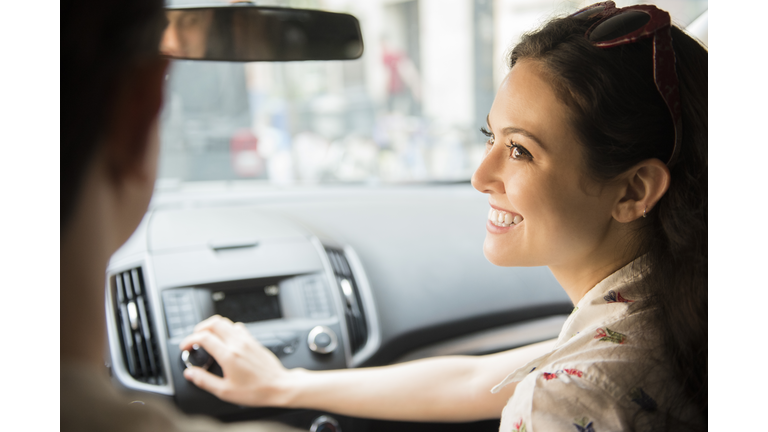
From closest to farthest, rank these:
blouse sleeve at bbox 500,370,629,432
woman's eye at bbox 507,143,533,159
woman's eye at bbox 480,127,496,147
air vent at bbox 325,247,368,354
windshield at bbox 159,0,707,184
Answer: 1. blouse sleeve at bbox 500,370,629,432
2. woman's eye at bbox 507,143,533,159
3. woman's eye at bbox 480,127,496,147
4. air vent at bbox 325,247,368,354
5. windshield at bbox 159,0,707,184

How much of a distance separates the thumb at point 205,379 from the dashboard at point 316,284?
32 millimetres

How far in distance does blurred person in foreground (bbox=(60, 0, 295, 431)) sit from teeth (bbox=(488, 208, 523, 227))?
0.74 meters

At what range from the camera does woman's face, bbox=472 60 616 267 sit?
3.63 ft

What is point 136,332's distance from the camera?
5.04 feet

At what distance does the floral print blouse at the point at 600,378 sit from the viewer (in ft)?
2.81

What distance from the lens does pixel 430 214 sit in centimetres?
230

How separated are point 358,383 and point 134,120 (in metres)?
1.10

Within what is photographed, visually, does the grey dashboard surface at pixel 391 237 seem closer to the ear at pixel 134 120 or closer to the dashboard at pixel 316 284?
the dashboard at pixel 316 284

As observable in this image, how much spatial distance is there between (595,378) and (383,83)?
3429 millimetres

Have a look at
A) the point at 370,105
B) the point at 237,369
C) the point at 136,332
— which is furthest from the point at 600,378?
the point at 370,105

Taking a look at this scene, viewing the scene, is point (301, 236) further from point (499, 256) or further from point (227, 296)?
point (499, 256)

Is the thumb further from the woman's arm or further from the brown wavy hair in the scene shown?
the brown wavy hair

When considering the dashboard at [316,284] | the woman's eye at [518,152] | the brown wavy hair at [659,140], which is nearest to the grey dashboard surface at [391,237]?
the dashboard at [316,284]

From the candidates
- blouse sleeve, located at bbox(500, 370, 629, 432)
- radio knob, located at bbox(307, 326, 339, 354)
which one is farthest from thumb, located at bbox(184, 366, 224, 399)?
blouse sleeve, located at bbox(500, 370, 629, 432)
